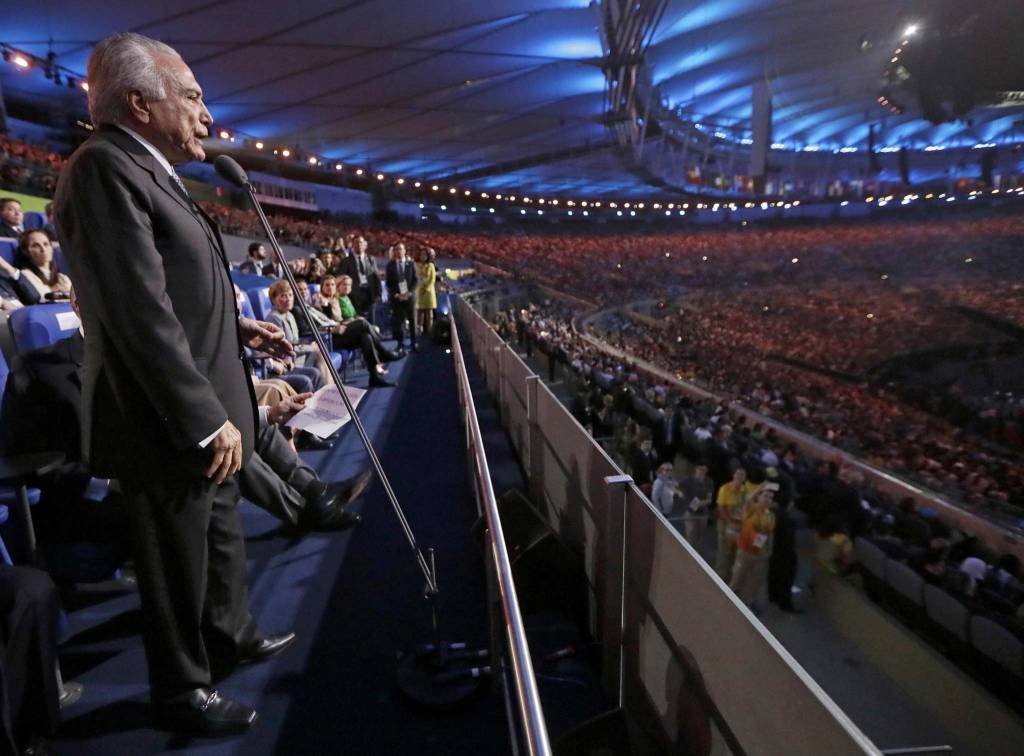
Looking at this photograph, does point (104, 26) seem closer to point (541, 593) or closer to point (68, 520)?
point (68, 520)

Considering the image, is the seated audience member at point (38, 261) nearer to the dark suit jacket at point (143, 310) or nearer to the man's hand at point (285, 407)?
the man's hand at point (285, 407)

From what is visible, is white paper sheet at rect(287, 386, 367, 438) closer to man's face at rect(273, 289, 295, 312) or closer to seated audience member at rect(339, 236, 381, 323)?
man's face at rect(273, 289, 295, 312)

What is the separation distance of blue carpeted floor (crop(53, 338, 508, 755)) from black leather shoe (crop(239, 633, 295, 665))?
29mm

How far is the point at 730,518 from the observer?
4.73 metres

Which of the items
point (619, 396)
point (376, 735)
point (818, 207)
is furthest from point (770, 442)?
point (818, 207)

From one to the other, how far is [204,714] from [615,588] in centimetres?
107

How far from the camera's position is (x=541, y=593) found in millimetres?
1988

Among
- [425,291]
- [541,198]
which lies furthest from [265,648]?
[541,198]

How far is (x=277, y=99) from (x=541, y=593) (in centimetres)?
1842

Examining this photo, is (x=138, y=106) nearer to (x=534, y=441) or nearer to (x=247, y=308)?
(x=534, y=441)

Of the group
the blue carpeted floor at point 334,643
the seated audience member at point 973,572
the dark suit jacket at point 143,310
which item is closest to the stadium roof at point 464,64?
the seated audience member at point 973,572

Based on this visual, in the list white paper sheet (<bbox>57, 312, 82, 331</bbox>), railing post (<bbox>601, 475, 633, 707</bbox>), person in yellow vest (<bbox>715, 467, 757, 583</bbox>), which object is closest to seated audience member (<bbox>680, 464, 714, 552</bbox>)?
person in yellow vest (<bbox>715, 467, 757, 583</bbox>)

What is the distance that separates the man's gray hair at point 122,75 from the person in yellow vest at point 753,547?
4355 mm

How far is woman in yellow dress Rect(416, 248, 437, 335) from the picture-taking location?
7865 millimetres
